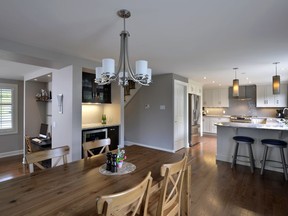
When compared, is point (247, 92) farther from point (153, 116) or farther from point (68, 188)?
point (68, 188)

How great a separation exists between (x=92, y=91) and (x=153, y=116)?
2095 mm

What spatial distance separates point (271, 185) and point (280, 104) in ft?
17.2

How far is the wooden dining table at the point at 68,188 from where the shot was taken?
103cm

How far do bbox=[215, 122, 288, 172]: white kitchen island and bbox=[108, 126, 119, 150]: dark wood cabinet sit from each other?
260 cm

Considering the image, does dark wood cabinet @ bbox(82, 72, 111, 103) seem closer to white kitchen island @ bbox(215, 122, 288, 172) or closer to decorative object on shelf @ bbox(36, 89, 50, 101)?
decorative object on shelf @ bbox(36, 89, 50, 101)

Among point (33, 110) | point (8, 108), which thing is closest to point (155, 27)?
point (33, 110)

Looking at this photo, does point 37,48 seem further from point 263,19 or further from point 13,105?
point 13,105

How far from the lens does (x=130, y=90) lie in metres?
5.76

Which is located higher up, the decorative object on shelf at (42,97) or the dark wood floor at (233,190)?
the decorative object on shelf at (42,97)

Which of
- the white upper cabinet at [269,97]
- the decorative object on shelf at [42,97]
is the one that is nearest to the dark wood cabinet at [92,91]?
the decorative object on shelf at [42,97]

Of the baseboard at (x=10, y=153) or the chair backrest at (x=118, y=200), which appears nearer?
the chair backrest at (x=118, y=200)

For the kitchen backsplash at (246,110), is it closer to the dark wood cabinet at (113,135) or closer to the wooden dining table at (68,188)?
the dark wood cabinet at (113,135)

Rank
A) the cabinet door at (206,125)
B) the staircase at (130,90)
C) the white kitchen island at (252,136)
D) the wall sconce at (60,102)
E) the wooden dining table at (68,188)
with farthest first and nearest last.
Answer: the cabinet door at (206,125) → the staircase at (130,90) → the white kitchen island at (252,136) → the wall sconce at (60,102) → the wooden dining table at (68,188)

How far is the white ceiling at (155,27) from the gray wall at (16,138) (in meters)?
3.53
